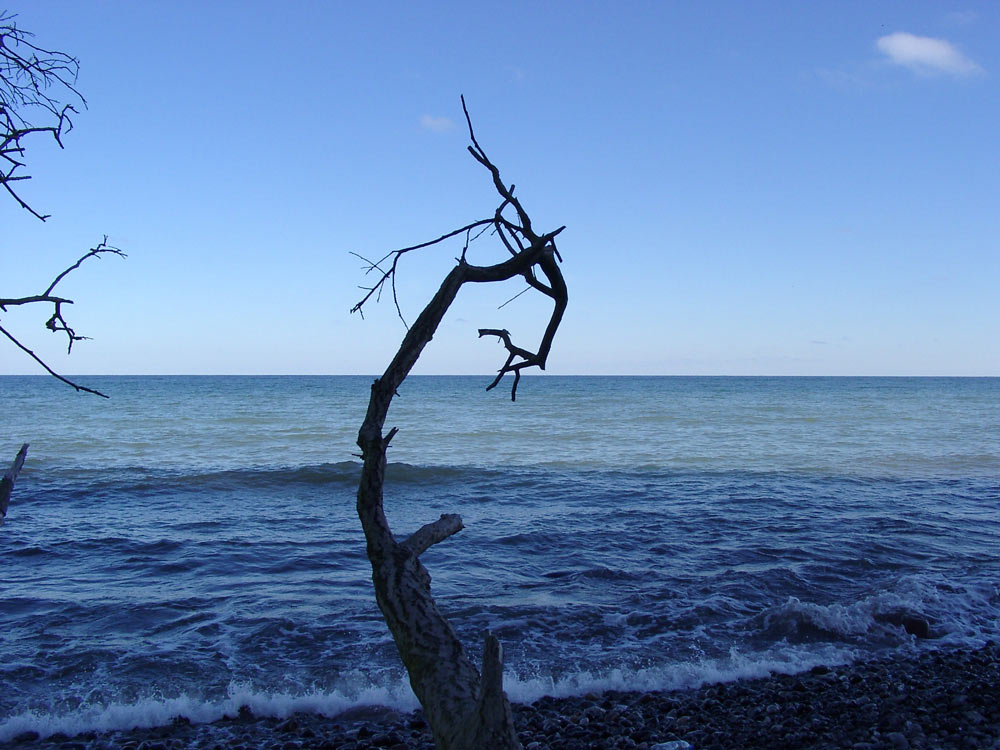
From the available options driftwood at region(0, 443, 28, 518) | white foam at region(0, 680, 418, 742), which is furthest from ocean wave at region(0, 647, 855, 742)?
driftwood at region(0, 443, 28, 518)

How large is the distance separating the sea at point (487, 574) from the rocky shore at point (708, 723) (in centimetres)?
28

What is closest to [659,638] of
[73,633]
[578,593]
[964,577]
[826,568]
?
[578,593]

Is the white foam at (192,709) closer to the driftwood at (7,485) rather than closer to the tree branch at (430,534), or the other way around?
the driftwood at (7,485)

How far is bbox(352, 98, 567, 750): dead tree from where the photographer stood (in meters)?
2.46

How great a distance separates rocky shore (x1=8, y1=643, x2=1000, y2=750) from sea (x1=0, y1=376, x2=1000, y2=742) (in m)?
0.28

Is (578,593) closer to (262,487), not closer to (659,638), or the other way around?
(659,638)

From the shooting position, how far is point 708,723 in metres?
6.30

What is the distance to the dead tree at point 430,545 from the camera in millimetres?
2465

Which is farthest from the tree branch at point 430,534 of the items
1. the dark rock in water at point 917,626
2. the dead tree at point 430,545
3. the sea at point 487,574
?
the dark rock in water at point 917,626

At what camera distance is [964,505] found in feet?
54.1

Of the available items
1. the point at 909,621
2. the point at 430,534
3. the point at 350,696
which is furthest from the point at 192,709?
the point at 909,621

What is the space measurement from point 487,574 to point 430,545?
326 inches

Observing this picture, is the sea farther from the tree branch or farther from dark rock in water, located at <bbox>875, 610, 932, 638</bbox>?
the tree branch

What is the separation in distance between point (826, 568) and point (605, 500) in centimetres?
618
